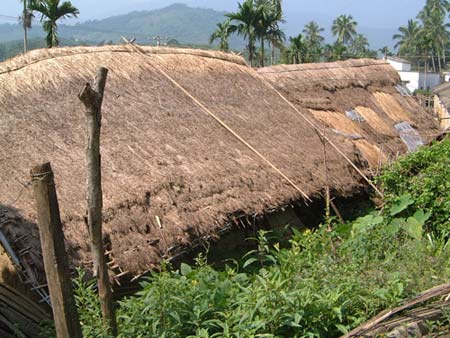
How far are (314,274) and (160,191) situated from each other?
2.49 meters

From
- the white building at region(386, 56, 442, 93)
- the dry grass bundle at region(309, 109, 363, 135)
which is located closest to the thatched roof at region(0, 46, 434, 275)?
the dry grass bundle at region(309, 109, 363, 135)

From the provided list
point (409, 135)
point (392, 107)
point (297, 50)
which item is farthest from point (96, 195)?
point (297, 50)

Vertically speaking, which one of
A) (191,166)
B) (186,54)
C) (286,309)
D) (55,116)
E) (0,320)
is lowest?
(0,320)

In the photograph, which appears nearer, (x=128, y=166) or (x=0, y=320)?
(x=0, y=320)

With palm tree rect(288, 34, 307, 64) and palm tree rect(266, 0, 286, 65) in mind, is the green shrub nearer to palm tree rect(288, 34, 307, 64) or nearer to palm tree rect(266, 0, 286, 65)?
palm tree rect(266, 0, 286, 65)

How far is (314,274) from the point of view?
5055 millimetres

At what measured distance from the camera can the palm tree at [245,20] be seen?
93.2ft

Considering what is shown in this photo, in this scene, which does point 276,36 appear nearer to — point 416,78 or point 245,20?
point 245,20

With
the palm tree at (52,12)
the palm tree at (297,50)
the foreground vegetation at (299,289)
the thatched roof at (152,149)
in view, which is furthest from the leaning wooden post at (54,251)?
the palm tree at (297,50)

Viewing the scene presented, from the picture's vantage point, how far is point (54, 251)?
338 cm

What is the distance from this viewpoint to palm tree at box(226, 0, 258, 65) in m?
28.4

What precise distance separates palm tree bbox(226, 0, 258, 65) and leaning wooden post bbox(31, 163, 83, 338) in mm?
25546

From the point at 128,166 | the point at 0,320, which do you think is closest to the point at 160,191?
the point at 128,166

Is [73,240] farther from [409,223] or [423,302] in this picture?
[409,223]
